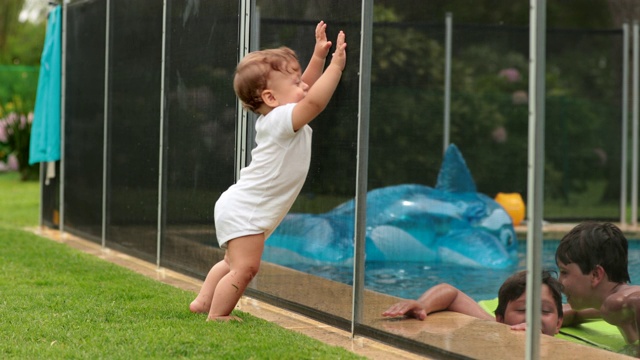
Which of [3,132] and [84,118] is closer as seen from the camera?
[84,118]

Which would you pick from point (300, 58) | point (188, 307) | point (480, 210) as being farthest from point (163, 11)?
point (480, 210)

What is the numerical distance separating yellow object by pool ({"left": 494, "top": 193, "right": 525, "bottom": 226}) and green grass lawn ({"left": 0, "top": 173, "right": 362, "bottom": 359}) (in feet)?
17.0

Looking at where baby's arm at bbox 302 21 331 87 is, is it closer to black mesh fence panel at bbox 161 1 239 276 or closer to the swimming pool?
the swimming pool

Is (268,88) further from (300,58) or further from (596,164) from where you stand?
(596,164)

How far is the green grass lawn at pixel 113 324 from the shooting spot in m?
4.11

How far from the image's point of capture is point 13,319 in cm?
487

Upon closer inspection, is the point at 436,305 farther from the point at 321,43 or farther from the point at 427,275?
the point at 427,275

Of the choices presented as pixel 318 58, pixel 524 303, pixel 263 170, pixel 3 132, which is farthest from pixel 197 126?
pixel 3 132

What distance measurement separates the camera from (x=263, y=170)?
462 cm

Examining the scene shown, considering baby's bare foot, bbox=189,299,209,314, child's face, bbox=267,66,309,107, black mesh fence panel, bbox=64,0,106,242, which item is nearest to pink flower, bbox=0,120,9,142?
black mesh fence panel, bbox=64,0,106,242

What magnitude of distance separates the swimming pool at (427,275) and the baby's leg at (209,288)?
61cm

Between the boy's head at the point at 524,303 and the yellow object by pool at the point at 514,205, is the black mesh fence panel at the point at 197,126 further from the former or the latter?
the yellow object by pool at the point at 514,205

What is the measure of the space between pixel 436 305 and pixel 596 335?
94cm

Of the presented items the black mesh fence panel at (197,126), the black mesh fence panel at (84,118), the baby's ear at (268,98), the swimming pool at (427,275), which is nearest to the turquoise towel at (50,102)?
the black mesh fence panel at (84,118)
